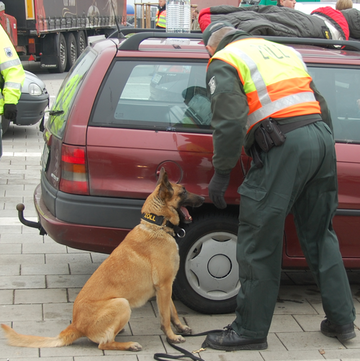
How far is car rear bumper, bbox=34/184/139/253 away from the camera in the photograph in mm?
3557

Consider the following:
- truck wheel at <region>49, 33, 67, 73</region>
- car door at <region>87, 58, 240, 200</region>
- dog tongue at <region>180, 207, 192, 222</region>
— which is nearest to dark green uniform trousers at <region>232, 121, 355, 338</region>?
dog tongue at <region>180, 207, 192, 222</region>

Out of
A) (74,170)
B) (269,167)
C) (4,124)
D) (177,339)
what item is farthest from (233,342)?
(4,124)

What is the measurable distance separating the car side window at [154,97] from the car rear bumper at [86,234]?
686 millimetres

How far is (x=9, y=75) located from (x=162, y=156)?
2.73 metres

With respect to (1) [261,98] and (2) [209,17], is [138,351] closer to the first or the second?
(1) [261,98]

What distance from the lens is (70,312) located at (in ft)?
12.0

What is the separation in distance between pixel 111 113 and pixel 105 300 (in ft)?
3.98

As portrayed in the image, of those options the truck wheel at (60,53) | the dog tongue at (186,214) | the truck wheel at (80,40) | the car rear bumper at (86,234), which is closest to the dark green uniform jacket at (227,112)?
the dog tongue at (186,214)

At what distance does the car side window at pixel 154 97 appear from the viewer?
3545 millimetres

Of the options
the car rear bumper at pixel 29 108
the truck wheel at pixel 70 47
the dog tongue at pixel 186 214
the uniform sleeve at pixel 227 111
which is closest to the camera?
the uniform sleeve at pixel 227 111

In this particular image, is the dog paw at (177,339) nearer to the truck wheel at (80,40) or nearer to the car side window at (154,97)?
the car side window at (154,97)

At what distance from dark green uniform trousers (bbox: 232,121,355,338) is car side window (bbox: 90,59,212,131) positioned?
69 cm

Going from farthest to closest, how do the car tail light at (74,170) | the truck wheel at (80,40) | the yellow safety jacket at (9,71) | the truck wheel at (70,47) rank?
the truck wheel at (80,40), the truck wheel at (70,47), the yellow safety jacket at (9,71), the car tail light at (74,170)

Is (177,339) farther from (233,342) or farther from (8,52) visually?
(8,52)
